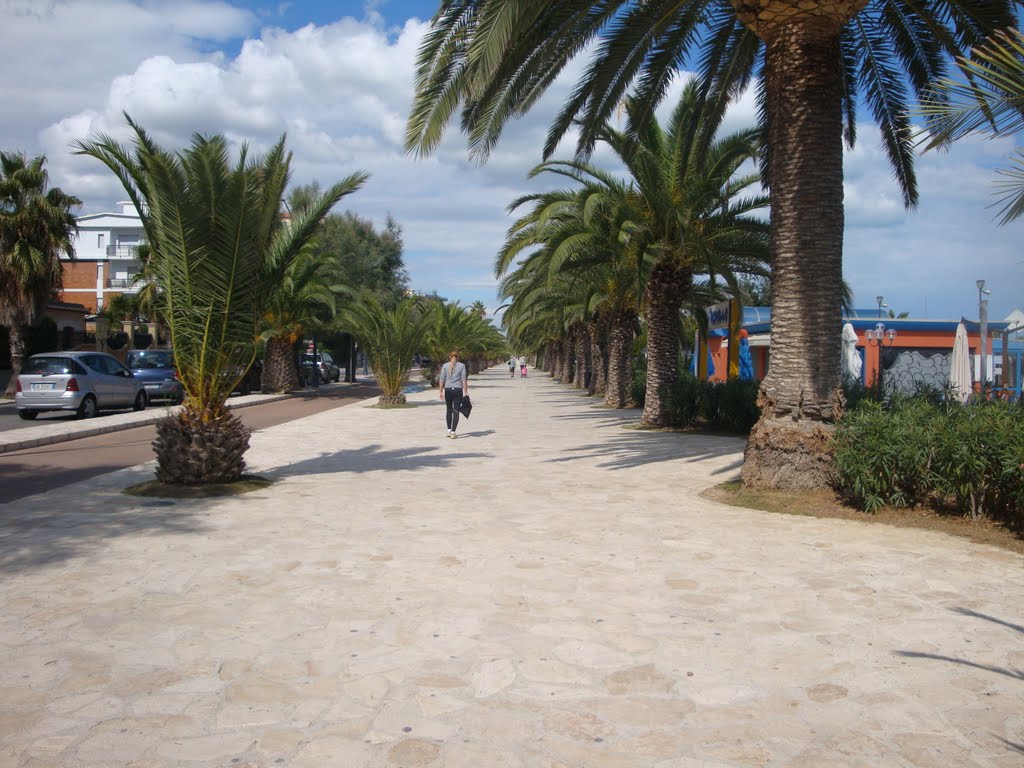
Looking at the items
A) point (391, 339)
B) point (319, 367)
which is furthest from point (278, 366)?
point (319, 367)

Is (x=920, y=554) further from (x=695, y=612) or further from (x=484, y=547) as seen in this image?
(x=484, y=547)

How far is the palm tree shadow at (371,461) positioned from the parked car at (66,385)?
9.25 metres

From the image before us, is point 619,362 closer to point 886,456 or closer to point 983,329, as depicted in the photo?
point 983,329

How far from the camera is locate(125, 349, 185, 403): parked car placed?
2498cm

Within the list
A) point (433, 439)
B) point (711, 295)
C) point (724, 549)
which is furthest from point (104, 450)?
point (711, 295)

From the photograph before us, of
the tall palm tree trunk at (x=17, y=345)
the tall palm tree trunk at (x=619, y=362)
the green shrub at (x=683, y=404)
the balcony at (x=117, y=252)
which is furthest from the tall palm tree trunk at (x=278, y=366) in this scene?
the balcony at (x=117, y=252)

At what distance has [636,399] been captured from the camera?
25.5 meters

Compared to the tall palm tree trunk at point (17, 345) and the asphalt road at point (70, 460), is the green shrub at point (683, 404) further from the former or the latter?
the tall palm tree trunk at point (17, 345)

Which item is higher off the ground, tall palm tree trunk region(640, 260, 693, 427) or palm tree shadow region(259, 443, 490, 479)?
tall palm tree trunk region(640, 260, 693, 427)

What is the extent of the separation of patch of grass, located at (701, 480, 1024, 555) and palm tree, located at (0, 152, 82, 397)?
81.4 feet

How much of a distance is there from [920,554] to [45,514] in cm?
802

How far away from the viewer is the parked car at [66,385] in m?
19.2

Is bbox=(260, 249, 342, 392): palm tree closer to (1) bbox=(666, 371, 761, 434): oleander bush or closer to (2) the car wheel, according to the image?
(2) the car wheel

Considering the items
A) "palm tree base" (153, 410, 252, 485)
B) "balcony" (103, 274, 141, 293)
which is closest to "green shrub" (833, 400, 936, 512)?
"palm tree base" (153, 410, 252, 485)
